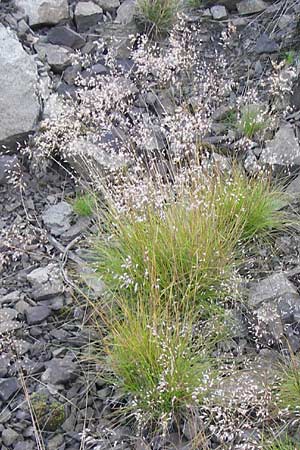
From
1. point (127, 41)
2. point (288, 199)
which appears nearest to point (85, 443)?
point (288, 199)

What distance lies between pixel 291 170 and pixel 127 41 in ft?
5.29

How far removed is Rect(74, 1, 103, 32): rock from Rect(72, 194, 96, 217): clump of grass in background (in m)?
1.70

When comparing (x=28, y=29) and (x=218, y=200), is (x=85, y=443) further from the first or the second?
(x=28, y=29)

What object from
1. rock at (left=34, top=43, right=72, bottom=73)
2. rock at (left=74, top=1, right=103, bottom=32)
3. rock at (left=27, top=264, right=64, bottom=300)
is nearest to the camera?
rock at (left=27, top=264, right=64, bottom=300)

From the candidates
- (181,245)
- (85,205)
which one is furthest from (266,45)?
(181,245)

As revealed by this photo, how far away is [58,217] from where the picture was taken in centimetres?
391

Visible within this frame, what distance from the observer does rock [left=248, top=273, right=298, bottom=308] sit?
328 centimetres

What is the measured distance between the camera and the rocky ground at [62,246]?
2.88 m

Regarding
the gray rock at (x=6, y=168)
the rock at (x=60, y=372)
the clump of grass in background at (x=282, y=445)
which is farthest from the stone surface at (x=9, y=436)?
the gray rock at (x=6, y=168)

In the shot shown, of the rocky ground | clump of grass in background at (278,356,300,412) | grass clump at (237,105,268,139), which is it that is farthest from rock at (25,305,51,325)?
grass clump at (237,105,268,139)

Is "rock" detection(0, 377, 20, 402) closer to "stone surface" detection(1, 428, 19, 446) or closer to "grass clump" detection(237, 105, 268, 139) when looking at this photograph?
"stone surface" detection(1, 428, 19, 446)

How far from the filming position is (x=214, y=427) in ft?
8.62

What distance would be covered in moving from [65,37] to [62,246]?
6.04 ft

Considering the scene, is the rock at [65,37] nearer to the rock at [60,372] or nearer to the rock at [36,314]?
the rock at [36,314]
